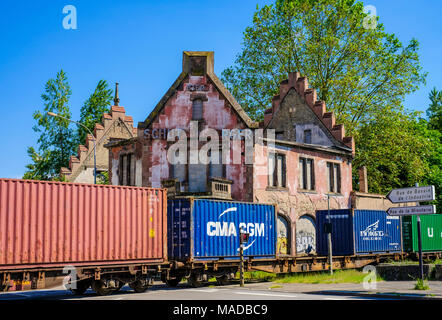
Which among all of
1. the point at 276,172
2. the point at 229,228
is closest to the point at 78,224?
the point at 229,228

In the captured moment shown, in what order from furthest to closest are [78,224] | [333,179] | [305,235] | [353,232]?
[333,179] < [305,235] < [353,232] < [78,224]

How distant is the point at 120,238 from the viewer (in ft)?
63.8

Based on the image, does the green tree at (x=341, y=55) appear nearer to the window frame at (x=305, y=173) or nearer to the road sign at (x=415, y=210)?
the window frame at (x=305, y=173)

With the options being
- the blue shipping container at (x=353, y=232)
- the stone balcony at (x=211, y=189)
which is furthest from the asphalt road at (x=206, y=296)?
the blue shipping container at (x=353, y=232)

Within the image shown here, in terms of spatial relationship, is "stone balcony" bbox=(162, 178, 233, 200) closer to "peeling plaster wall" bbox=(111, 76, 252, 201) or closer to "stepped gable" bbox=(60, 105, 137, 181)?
"peeling plaster wall" bbox=(111, 76, 252, 201)

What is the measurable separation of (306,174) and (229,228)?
1221cm

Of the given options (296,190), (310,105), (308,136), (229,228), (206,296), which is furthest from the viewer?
(308,136)

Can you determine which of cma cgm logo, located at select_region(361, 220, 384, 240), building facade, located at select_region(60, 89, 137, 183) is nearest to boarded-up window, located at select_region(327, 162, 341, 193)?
cma cgm logo, located at select_region(361, 220, 384, 240)

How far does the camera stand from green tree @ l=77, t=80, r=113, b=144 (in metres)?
55.5

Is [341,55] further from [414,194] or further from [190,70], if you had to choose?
[414,194]

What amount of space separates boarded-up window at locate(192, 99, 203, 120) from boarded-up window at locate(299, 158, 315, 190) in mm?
7195

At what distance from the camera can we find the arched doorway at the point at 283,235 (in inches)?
1250

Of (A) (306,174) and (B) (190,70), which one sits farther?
(A) (306,174)

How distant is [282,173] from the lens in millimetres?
32594
